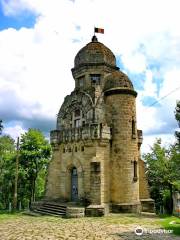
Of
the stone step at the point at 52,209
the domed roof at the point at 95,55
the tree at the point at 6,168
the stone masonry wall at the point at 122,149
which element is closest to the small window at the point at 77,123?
the stone masonry wall at the point at 122,149

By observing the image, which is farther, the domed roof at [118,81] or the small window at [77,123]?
the small window at [77,123]

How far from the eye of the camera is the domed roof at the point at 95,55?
90.8ft

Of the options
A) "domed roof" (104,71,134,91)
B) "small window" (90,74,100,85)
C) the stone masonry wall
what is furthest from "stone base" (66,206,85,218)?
"small window" (90,74,100,85)

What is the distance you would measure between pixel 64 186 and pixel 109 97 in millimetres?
8462

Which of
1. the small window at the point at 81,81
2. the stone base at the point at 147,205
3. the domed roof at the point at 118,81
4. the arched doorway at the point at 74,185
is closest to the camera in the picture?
the stone base at the point at 147,205

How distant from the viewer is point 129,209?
22.7 m

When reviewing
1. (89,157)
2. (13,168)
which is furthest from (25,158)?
(89,157)

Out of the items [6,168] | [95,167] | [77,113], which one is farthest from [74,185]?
[6,168]

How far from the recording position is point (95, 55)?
27812mm

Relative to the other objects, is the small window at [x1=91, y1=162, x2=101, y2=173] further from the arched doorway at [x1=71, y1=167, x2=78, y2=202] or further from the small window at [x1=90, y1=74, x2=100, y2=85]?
the small window at [x1=90, y1=74, x2=100, y2=85]

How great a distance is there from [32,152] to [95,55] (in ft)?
39.0

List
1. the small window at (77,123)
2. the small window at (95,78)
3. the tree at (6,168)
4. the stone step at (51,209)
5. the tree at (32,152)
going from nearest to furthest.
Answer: the stone step at (51,209), the small window at (77,123), the small window at (95,78), the tree at (32,152), the tree at (6,168)

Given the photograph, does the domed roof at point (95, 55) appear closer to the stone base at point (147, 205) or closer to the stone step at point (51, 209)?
the stone base at point (147, 205)

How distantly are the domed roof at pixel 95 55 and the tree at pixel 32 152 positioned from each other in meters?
9.03
